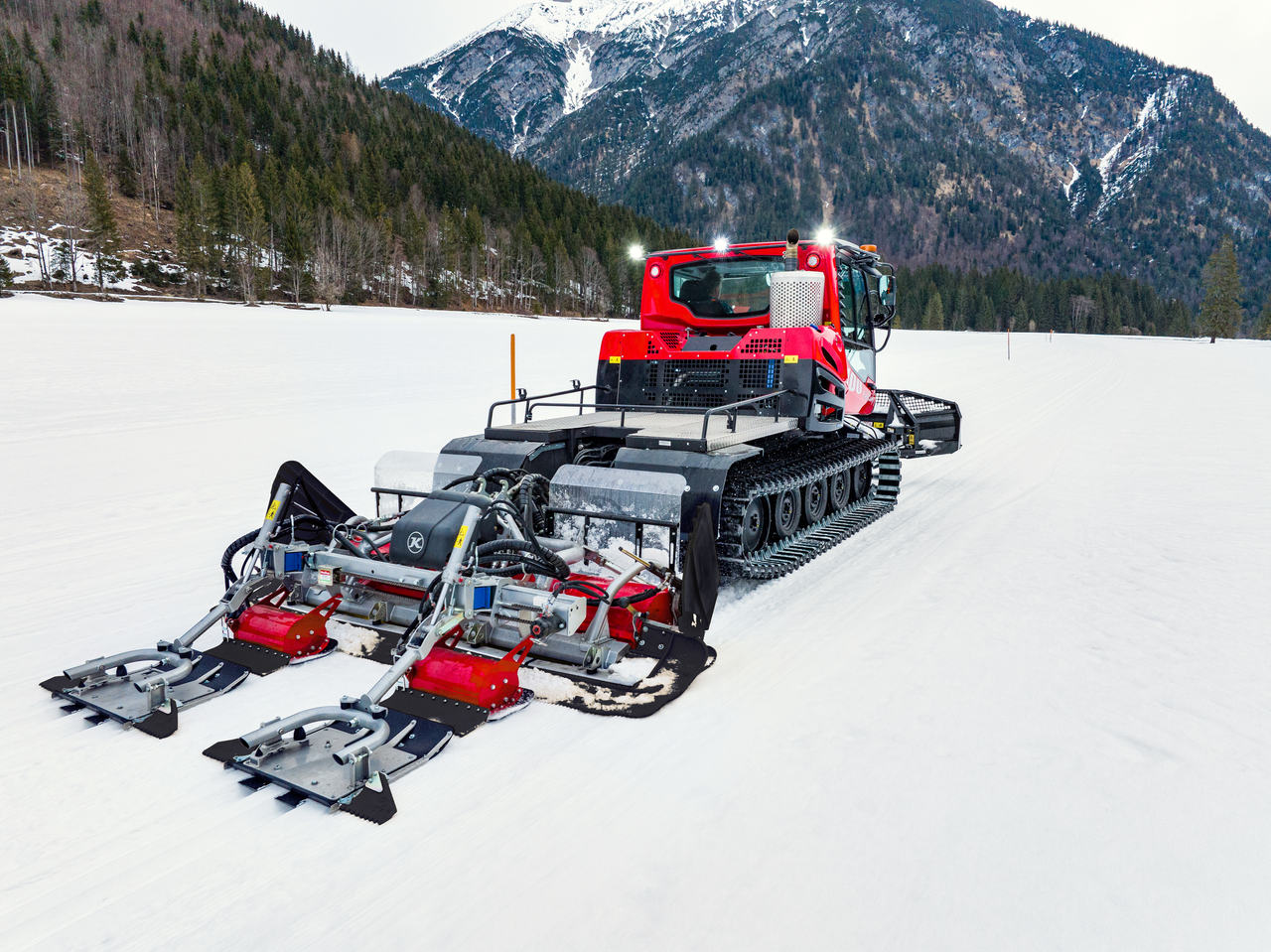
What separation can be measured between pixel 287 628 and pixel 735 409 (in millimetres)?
3676

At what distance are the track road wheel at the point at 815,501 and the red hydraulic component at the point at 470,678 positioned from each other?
379 centimetres

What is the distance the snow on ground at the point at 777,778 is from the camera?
8.09 ft

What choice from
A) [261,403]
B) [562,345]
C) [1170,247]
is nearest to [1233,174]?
[1170,247]

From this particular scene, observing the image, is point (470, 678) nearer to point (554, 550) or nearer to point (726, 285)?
point (554, 550)

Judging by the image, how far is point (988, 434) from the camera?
550 inches

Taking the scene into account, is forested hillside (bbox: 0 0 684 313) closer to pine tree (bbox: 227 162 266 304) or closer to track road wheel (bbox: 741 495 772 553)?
pine tree (bbox: 227 162 266 304)

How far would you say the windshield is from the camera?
761cm

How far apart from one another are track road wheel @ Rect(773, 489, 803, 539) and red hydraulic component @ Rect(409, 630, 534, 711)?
10.00 ft

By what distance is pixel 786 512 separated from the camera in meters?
6.64

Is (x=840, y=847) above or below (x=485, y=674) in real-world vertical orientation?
below

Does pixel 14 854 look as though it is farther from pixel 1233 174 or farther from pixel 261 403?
pixel 1233 174

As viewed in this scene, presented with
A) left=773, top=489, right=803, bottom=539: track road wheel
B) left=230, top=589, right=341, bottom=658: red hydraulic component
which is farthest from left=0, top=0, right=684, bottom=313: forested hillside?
left=230, top=589, right=341, bottom=658: red hydraulic component

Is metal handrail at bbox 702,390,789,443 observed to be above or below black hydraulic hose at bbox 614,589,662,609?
above

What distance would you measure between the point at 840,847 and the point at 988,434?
1264cm
